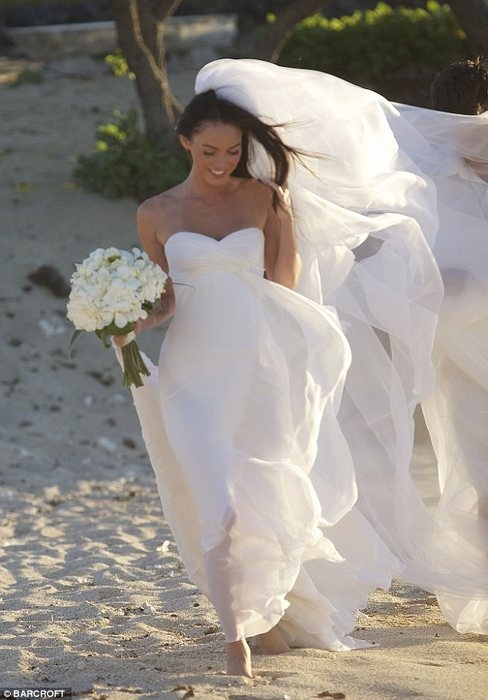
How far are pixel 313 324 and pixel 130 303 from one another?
743mm

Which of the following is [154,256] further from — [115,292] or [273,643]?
[273,643]

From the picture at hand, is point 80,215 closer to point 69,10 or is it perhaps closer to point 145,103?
point 145,103

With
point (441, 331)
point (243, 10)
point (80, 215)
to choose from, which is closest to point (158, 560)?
point (441, 331)

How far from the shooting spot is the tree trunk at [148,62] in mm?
12562

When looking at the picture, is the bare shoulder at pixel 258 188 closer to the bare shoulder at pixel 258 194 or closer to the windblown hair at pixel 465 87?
the bare shoulder at pixel 258 194

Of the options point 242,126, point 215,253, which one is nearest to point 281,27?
point 242,126

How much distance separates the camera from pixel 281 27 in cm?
1308

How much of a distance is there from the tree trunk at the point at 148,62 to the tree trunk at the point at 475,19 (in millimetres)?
2953

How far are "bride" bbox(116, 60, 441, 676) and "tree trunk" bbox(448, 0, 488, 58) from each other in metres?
7.75

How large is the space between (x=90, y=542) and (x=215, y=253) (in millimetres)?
3190

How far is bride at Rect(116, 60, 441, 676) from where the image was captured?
4.55 meters

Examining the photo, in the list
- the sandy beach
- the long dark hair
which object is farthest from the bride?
the sandy beach

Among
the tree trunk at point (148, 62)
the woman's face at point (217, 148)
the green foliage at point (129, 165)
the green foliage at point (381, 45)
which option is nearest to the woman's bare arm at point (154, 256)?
the woman's face at point (217, 148)

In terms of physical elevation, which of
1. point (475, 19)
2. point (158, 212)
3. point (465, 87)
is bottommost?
point (158, 212)
